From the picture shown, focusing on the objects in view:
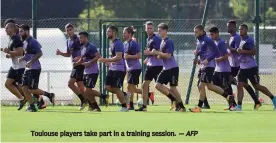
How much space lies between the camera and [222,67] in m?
24.3

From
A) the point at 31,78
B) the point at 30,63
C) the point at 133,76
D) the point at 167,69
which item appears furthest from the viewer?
the point at 133,76

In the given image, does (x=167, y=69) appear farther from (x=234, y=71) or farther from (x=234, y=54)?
(x=234, y=71)

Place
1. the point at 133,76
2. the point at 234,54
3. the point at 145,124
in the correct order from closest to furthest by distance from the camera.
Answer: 1. the point at 145,124
2. the point at 133,76
3. the point at 234,54

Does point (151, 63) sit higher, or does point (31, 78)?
point (151, 63)

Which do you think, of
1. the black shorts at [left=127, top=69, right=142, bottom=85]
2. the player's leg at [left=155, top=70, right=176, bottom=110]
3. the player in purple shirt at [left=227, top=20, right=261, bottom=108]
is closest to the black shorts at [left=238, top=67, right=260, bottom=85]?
the player in purple shirt at [left=227, top=20, right=261, bottom=108]

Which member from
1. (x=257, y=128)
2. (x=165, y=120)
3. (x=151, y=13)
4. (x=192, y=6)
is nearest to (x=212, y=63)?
(x=165, y=120)

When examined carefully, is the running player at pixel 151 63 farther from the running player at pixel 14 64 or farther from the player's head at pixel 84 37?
the running player at pixel 14 64

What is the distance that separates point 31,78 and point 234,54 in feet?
17.3

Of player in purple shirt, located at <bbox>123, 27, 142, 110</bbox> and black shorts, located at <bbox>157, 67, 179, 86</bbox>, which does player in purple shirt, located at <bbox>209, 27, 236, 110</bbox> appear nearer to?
black shorts, located at <bbox>157, 67, 179, 86</bbox>

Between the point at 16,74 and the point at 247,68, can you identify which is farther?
the point at 247,68

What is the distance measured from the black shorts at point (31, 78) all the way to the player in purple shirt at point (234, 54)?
489 cm

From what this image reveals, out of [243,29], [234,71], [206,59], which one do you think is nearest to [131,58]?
[206,59]

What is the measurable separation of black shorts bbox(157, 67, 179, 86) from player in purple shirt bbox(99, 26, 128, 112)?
3.20ft

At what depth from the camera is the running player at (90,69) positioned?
905 inches
